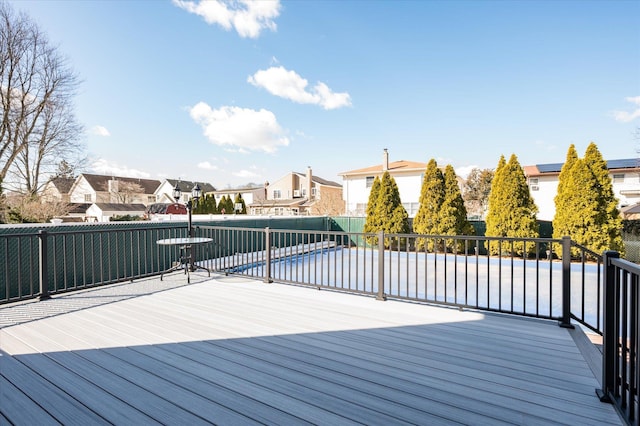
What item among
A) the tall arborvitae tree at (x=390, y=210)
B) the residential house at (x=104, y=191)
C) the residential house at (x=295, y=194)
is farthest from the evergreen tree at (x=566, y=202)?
the residential house at (x=104, y=191)

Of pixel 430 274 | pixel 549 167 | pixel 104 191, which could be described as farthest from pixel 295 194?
pixel 430 274

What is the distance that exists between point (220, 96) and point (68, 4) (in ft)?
27.7

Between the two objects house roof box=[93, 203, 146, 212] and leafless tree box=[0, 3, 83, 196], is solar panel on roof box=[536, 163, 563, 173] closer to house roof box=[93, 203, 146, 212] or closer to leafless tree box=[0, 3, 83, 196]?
leafless tree box=[0, 3, 83, 196]

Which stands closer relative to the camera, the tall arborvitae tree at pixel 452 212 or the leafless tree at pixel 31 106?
the tall arborvitae tree at pixel 452 212

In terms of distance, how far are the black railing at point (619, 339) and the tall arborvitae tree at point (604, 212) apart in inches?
414

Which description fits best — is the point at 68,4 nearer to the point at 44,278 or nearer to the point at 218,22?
the point at 218,22

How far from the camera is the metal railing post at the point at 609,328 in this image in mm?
1783

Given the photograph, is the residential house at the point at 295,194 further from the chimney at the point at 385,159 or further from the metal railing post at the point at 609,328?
the metal railing post at the point at 609,328

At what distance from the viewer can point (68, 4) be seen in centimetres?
928

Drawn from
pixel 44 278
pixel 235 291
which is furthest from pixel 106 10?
pixel 235 291

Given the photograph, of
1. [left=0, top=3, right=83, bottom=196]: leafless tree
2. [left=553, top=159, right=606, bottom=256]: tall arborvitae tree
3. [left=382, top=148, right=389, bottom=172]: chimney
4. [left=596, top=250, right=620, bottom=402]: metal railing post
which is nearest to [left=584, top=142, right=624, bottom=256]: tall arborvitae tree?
[left=553, top=159, right=606, bottom=256]: tall arborvitae tree

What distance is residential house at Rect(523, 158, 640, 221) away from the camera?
63.4 ft

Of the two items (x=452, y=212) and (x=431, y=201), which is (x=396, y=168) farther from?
(x=452, y=212)

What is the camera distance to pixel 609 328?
5.89 feet
